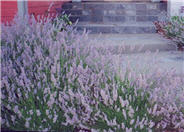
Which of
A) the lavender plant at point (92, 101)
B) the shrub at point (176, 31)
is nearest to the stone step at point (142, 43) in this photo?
the shrub at point (176, 31)

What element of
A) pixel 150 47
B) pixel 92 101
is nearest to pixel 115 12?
pixel 150 47

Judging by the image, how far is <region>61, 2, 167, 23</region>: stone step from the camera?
8.40 meters

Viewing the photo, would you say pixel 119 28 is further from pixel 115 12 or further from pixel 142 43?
pixel 142 43

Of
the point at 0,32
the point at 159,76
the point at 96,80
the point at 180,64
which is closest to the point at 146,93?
the point at 159,76

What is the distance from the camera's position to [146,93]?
8.69 feet

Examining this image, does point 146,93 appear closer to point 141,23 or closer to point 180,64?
point 180,64

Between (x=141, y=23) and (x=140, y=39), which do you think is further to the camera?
(x=141, y=23)

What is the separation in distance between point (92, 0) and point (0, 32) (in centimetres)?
594

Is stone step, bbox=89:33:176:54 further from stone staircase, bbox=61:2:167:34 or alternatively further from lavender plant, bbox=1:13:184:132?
lavender plant, bbox=1:13:184:132

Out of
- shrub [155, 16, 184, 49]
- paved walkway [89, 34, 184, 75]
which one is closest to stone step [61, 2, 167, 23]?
paved walkway [89, 34, 184, 75]

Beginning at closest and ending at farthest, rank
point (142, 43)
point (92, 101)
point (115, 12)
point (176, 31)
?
point (92, 101) < point (176, 31) < point (142, 43) < point (115, 12)

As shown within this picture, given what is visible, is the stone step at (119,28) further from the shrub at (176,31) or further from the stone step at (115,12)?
the shrub at (176,31)

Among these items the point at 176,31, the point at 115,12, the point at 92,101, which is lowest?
the point at 92,101

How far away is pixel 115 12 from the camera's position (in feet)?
27.8
